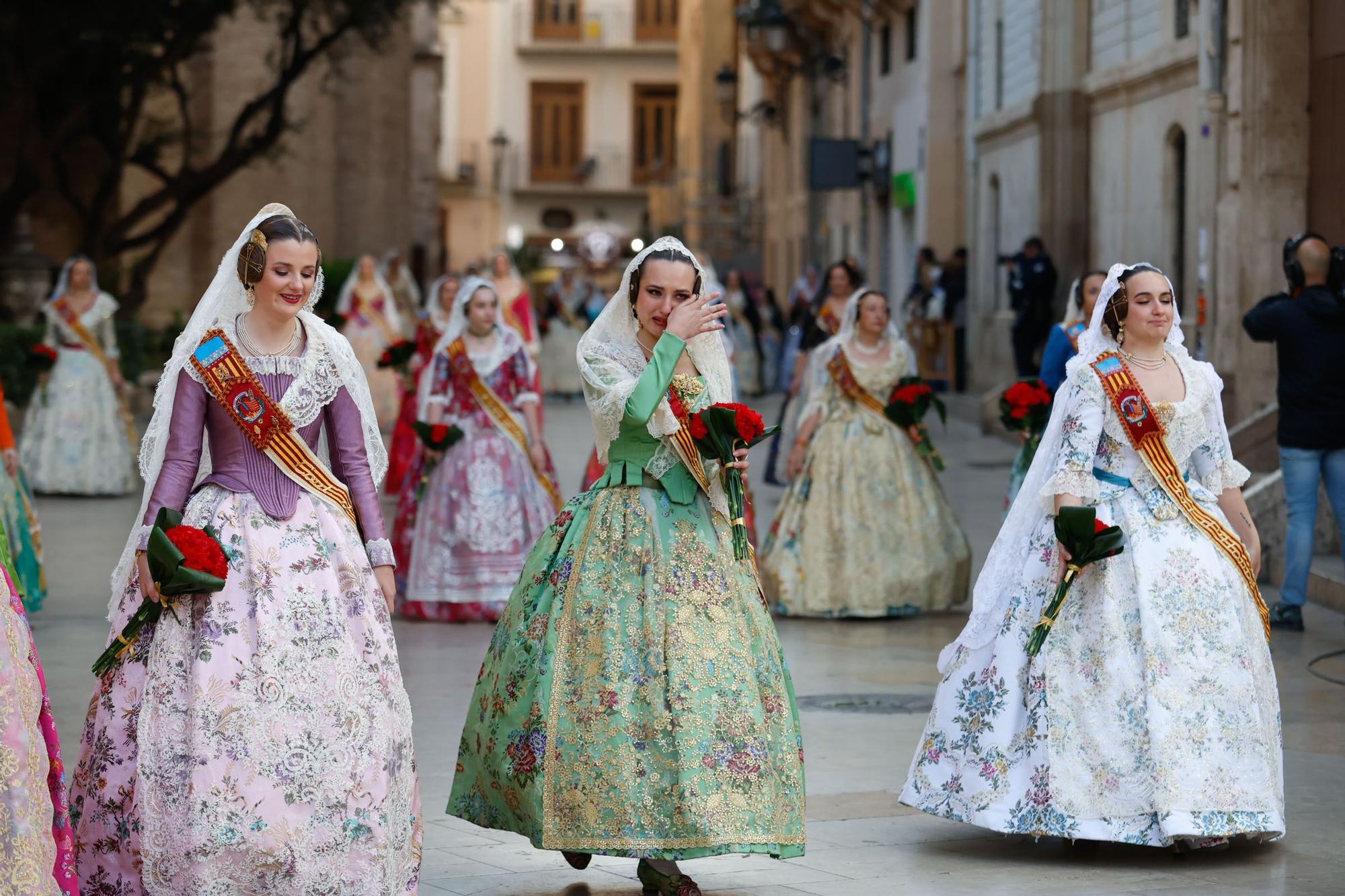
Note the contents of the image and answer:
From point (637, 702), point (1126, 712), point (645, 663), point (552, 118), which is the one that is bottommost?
point (1126, 712)

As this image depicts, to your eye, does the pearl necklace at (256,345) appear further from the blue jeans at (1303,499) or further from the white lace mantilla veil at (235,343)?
the blue jeans at (1303,499)

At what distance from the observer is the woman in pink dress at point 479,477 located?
11641mm

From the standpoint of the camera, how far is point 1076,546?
6301 mm

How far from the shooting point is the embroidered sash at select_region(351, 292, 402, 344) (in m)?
21.7

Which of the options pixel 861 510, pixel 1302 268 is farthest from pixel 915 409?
pixel 1302 268

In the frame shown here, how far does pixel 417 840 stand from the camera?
5547 mm

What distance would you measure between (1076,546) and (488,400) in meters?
5.92

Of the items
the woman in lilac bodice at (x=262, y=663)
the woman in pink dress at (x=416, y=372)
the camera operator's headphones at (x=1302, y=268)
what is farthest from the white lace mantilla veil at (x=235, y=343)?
the woman in pink dress at (x=416, y=372)

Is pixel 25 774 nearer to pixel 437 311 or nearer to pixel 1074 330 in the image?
pixel 1074 330

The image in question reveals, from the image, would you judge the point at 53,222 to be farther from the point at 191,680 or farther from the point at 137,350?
the point at 191,680

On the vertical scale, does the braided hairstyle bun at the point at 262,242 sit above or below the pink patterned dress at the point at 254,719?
above

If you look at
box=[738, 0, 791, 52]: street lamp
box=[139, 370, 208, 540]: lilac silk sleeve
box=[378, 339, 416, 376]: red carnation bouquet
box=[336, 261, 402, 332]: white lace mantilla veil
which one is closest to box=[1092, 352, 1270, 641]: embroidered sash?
box=[139, 370, 208, 540]: lilac silk sleeve

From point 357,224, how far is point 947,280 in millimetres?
15979

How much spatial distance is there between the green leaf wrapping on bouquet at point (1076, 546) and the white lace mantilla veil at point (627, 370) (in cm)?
104
